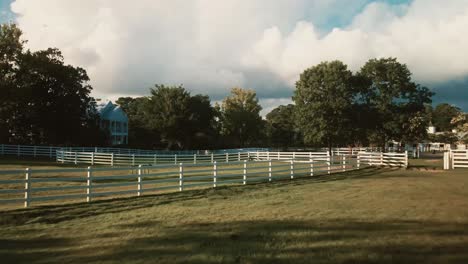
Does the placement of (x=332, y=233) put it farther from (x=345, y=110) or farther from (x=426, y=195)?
(x=345, y=110)

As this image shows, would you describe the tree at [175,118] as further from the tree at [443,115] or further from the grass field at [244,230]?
the tree at [443,115]

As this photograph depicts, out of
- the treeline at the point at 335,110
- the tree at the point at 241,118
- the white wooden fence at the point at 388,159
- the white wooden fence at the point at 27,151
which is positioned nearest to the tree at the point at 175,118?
the treeline at the point at 335,110

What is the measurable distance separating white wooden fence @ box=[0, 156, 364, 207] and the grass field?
70cm

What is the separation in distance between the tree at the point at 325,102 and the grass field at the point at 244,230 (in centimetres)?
3508

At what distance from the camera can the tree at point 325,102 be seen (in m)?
47.5

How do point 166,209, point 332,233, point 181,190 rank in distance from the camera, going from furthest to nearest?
1. point 181,190
2. point 166,209
3. point 332,233

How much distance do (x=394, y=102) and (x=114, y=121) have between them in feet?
142

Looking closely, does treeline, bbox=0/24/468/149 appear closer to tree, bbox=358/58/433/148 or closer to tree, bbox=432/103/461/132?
tree, bbox=358/58/433/148

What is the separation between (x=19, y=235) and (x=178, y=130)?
1811 inches

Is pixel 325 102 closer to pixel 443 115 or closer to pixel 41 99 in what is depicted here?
pixel 41 99

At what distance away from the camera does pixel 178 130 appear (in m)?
53.8

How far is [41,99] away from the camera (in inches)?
1833

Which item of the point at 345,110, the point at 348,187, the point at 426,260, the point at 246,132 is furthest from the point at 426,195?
the point at 246,132

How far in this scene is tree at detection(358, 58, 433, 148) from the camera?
4959 centimetres
